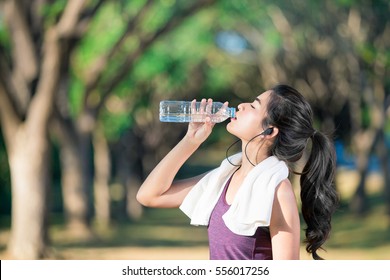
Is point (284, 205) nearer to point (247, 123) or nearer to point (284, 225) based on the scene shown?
point (284, 225)

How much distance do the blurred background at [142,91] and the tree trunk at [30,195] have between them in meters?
0.02

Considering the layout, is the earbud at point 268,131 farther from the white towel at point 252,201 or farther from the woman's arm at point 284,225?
the woman's arm at point 284,225

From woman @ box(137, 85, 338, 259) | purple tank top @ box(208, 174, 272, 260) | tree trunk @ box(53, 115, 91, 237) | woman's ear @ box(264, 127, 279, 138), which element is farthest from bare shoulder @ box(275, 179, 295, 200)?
tree trunk @ box(53, 115, 91, 237)

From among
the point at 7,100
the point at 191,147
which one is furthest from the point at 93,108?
the point at 191,147

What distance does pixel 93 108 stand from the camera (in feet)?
63.1

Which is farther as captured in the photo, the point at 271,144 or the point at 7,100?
the point at 7,100

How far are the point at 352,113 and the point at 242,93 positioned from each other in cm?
1068

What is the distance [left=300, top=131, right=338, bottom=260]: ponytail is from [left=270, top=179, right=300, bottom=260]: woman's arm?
27 cm

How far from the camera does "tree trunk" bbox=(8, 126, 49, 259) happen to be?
1358cm

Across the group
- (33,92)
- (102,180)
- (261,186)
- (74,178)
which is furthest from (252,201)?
(102,180)

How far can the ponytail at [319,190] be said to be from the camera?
350 centimetres
